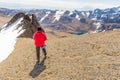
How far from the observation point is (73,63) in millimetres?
29266

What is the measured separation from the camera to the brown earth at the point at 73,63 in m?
26.4

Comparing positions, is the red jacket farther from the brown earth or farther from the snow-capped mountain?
the snow-capped mountain

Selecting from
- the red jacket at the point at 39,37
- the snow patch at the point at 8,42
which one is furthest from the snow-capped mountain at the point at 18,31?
the red jacket at the point at 39,37

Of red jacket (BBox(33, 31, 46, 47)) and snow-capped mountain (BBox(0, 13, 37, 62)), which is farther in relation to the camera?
snow-capped mountain (BBox(0, 13, 37, 62))

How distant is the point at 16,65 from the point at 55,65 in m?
5.51

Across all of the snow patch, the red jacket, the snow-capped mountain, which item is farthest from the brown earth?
the snow-capped mountain

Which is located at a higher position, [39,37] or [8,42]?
[39,37]

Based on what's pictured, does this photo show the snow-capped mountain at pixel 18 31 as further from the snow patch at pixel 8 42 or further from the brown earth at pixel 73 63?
the brown earth at pixel 73 63

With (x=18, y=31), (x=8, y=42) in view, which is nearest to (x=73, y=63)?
(x=8, y=42)

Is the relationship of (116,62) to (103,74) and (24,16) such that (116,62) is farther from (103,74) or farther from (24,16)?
(24,16)

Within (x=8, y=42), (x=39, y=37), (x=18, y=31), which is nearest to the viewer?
(x=39, y=37)

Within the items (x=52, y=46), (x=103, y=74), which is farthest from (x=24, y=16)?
(x=103, y=74)

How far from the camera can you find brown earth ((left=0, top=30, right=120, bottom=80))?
26422mm

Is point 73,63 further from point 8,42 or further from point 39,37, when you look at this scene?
point 8,42
